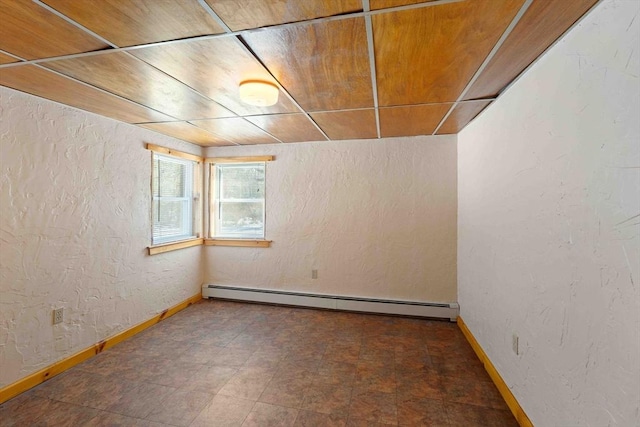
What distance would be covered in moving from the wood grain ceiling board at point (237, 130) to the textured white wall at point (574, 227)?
2.27 meters

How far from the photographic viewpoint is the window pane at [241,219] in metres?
3.94

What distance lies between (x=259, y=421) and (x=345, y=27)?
2280 mm

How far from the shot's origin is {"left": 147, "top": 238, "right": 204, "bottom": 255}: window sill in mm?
3122

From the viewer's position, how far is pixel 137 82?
1.85 m

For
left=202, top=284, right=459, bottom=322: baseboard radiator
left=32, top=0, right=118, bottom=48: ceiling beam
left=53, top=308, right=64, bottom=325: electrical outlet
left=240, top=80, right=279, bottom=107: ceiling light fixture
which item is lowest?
left=202, top=284, right=459, bottom=322: baseboard radiator

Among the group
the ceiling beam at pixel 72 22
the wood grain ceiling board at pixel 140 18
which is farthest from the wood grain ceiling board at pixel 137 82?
the wood grain ceiling board at pixel 140 18

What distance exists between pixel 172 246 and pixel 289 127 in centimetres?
203

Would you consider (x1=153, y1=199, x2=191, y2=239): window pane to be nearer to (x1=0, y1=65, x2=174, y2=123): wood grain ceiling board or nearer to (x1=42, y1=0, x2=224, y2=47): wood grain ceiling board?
(x1=0, y1=65, x2=174, y2=123): wood grain ceiling board

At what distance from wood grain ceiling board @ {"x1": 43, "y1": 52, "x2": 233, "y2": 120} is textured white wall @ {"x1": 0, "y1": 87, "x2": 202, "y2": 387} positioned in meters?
0.68

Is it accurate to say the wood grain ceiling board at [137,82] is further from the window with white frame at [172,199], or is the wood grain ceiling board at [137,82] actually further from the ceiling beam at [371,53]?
the ceiling beam at [371,53]

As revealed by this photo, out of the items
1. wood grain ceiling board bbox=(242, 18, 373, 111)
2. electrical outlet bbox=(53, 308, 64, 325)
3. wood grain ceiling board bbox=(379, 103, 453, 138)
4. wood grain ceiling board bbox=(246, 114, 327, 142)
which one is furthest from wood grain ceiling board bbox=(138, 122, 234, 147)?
wood grain ceiling board bbox=(379, 103, 453, 138)

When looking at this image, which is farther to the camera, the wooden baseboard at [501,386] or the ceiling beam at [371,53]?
the wooden baseboard at [501,386]

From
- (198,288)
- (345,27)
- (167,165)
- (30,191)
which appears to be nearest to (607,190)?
(345,27)

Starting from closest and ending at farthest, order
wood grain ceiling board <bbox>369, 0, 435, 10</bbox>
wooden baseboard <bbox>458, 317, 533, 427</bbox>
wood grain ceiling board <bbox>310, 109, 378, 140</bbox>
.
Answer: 1. wood grain ceiling board <bbox>369, 0, 435, 10</bbox>
2. wooden baseboard <bbox>458, 317, 533, 427</bbox>
3. wood grain ceiling board <bbox>310, 109, 378, 140</bbox>
